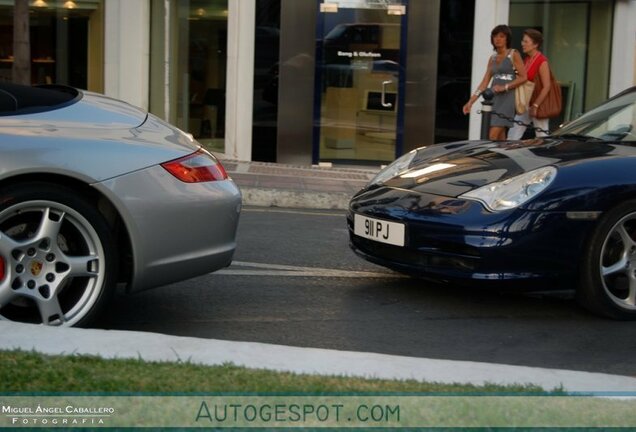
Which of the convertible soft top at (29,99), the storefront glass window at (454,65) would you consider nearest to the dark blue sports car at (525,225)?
the convertible soft top at (29,99)

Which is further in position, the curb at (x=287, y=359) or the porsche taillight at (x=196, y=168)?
the porsche taillight at (x=196, y=168)

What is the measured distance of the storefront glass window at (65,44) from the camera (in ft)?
54.1

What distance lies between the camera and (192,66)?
16484 millimetres

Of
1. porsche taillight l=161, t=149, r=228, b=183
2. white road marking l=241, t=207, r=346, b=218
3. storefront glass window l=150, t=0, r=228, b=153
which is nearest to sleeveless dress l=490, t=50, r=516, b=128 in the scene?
white road marking l=241, t=207, r=346, b=218

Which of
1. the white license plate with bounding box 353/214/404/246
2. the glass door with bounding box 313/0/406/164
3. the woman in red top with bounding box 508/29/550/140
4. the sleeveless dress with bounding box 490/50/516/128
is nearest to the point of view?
the white license plate with bounding box 353/214/404/246

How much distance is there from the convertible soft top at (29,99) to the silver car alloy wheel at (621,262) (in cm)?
300

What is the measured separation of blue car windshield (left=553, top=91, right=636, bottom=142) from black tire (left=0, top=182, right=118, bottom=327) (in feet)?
11.0

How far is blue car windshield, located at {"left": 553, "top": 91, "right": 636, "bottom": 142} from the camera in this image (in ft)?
23.0

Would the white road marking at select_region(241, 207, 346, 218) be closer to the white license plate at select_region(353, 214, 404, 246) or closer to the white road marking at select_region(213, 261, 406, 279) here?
the white road marking at select_region(213, 261, 406, 279)

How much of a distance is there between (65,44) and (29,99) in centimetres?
1149

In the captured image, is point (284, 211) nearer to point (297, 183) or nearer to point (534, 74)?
point (297, 183)

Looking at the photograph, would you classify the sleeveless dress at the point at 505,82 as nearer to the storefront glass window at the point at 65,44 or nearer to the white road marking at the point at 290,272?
the white road marking at the point at 290,272

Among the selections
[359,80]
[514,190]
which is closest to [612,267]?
[514,190]

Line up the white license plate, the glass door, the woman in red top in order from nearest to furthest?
1. the white license plate
2. the woman in red top
3. the glass door
